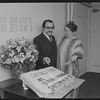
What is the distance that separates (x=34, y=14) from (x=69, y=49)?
2.10 feet

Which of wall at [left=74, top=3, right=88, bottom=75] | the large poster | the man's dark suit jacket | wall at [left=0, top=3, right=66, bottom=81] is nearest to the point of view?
the large poster

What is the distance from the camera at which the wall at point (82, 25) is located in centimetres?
374

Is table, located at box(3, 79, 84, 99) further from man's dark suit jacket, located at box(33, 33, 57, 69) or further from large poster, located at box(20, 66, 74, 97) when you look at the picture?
man's dark suit jacket, located at box(33, 33, 57, 69)

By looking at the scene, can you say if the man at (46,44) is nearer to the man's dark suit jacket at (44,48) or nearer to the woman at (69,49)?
the man's dark suit jacket at (44,48)

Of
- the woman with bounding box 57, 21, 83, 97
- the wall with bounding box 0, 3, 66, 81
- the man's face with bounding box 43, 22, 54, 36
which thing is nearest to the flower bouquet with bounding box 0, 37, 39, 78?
the wall with bounding box 0, 3, 66, 81

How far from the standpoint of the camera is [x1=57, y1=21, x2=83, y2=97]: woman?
6.75 feet

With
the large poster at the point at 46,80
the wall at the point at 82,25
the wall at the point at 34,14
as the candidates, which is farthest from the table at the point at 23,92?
the wall at the point at 82,25

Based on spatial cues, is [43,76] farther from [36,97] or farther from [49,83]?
[36,97]

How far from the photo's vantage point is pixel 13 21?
190cm

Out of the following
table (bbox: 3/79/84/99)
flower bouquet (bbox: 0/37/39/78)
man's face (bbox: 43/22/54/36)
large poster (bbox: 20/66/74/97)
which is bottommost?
table (bbox: 3/79/84/99)

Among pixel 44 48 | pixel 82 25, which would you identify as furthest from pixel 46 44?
pixel 82 25

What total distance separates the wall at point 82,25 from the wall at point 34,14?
2.72 ft

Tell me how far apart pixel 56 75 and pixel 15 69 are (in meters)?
0.49

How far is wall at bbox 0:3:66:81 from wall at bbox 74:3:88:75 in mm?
830
